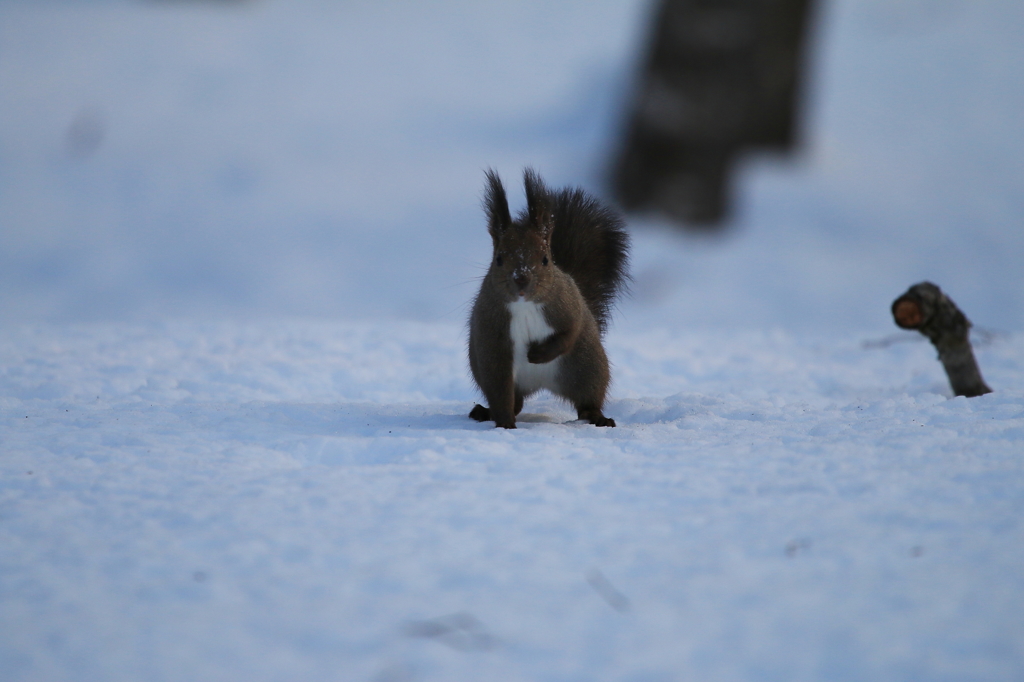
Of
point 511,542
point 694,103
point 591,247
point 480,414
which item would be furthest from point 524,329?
point 694,103

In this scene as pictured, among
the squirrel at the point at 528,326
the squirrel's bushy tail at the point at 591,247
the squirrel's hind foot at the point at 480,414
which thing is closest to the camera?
the squirrel at the point at 528,326

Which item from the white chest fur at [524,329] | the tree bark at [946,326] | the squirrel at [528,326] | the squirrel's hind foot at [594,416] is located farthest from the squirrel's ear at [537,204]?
the tree bark at [946,326]

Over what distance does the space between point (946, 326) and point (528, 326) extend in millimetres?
1477

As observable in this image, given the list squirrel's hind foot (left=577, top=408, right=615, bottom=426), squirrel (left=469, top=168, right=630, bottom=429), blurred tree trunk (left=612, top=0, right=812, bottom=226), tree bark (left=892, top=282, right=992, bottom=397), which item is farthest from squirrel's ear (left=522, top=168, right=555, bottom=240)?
blurred tree trunk (left=612, top=0, right=812, bottom=226)

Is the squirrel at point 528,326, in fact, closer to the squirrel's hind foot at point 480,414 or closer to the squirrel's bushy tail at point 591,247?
the squirrel's hind foot at point 480,414

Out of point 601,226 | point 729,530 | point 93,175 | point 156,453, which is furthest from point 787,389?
point 93,175

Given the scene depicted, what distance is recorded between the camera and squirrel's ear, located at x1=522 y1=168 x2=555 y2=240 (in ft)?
10.0

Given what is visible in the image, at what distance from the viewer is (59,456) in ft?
8.13

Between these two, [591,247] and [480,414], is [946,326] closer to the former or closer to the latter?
[591,247]

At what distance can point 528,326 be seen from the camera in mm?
2967

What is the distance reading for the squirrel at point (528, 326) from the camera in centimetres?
295

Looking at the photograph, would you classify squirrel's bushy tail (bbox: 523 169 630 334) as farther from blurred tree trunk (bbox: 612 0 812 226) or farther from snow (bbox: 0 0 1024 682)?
blurred tree trunk (bbox: 612 0 812 226)

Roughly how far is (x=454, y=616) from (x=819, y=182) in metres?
7.63

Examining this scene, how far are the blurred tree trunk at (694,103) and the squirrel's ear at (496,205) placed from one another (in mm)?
4939
